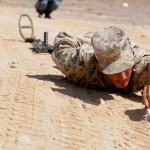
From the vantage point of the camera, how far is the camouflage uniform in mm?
5582

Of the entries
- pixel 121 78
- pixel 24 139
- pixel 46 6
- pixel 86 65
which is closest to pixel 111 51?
pixel 121 78

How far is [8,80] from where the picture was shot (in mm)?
5945

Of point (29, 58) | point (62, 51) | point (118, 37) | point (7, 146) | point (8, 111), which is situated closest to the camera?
point (7, 146)

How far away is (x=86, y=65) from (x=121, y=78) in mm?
498

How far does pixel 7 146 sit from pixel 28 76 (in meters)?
2.15

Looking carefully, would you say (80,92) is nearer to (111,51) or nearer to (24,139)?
(111,51)

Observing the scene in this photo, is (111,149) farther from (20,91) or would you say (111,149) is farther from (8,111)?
(20,91)

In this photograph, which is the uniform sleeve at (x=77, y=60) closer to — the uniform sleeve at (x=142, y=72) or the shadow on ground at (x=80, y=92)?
the shadow on ground at (x=80, y=92)

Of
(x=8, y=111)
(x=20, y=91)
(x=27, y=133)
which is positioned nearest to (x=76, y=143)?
(x=27, y=133)

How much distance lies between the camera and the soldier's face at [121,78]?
17.2ft

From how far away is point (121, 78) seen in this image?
5.29 meters

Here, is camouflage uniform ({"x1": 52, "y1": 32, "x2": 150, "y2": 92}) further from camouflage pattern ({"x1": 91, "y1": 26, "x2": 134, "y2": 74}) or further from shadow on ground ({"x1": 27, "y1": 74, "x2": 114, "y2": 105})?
camouflage pattern ({"x1": 91, "y1": 26, "x2": 134, "y2": 74})

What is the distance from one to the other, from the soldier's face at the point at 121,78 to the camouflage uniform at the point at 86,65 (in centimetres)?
24

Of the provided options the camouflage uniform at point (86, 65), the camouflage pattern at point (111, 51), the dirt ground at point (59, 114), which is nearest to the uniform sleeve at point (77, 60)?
the camouflage uniform at point (86, 65)
